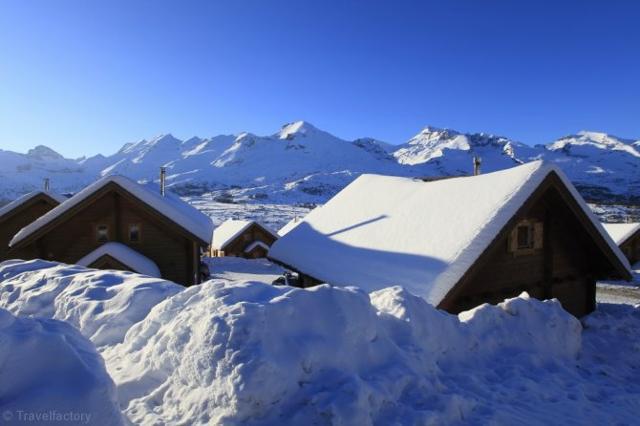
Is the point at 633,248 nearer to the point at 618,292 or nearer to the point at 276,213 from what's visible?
the point at 618,292

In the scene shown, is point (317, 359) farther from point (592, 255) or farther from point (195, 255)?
point (195, 255)

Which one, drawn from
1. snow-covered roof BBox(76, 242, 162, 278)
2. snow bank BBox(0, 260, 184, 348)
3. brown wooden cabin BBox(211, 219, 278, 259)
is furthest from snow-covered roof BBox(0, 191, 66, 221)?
brown wooden cabin BBox(211, 219, 278, 259)

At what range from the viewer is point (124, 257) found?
12789 millimetres

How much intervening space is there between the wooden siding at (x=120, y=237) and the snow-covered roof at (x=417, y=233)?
12.6 feet

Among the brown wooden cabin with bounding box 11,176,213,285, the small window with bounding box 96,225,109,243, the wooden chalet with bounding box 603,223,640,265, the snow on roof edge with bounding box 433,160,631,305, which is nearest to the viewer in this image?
the snow on roof edge with bounding box 433,160,631,305

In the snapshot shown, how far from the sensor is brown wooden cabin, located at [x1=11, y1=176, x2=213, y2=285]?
1332cm

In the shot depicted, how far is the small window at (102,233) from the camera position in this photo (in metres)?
13.9

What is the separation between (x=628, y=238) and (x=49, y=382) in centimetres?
4226

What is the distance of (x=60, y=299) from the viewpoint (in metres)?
6.63

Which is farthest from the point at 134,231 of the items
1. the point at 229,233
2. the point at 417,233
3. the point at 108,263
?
the point at 229,233

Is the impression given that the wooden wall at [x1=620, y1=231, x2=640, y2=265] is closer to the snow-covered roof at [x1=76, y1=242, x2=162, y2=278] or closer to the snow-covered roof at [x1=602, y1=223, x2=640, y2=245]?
the snow-covered roof at [x1=602, y1=223, x2=640, y2=245]

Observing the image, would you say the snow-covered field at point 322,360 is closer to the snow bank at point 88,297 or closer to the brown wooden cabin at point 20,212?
the snow bank at point 88,297

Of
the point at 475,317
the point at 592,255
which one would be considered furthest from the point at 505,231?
the point at 592,255

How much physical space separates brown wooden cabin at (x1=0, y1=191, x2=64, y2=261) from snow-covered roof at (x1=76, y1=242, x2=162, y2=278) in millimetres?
7522
